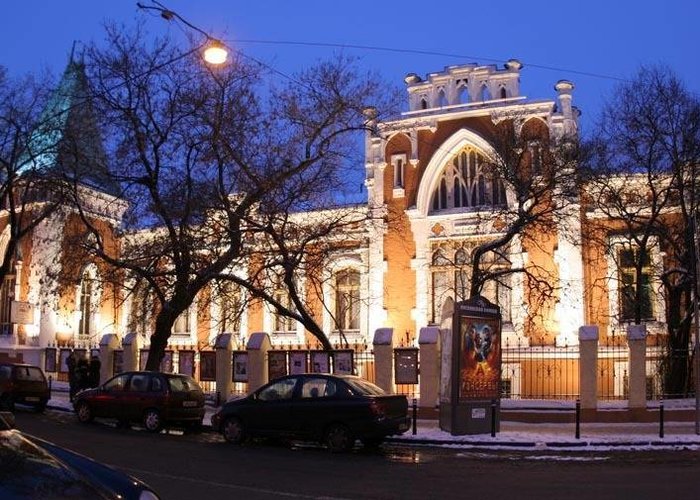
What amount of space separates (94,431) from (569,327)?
62.5 feet

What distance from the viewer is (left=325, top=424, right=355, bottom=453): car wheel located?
16500 millimetres

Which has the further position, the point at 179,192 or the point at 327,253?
the point at 327,253

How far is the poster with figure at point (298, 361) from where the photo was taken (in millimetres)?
25344

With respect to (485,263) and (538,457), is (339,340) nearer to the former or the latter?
(485,263)

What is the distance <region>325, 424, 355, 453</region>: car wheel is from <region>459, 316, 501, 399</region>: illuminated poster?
358 centimetres

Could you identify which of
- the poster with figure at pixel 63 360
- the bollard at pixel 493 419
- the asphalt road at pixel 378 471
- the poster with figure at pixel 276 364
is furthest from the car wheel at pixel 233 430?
the poster with figure at pixel 63 360

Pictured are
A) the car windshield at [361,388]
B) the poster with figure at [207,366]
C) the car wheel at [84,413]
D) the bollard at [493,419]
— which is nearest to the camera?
the car windshield at [361,388]

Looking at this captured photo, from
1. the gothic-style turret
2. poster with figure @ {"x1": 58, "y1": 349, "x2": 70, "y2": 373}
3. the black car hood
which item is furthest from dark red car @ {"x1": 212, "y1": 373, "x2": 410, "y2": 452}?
poster with figure @ {"x1": 58, "y1": 349, "x2": 70, "y2": 373}

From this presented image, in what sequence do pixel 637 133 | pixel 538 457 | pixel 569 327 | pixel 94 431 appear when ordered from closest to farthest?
pixel 538 457 < pixel 94 431 < pixel 637 133 < pixel 569 327

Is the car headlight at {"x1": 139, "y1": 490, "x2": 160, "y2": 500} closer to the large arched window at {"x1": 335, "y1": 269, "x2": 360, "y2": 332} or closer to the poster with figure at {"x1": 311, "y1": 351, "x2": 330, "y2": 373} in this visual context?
the poster with figure at {"x1": 311, "y1": 351, "x2": 330, "y2": 373}

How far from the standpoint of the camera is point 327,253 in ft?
86.5

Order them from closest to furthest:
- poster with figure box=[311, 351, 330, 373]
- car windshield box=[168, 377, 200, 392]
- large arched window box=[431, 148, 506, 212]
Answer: car windshield box=[168, 377, 200, 392]
poster with figure box=[311, 351, 330, 373]
large arched window box=[431, 148, 506, 212]

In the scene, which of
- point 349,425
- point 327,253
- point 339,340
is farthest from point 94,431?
point 339,340

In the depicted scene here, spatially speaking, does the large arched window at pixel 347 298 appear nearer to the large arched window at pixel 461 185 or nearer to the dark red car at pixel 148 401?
the large arched window at pixel 461 185
